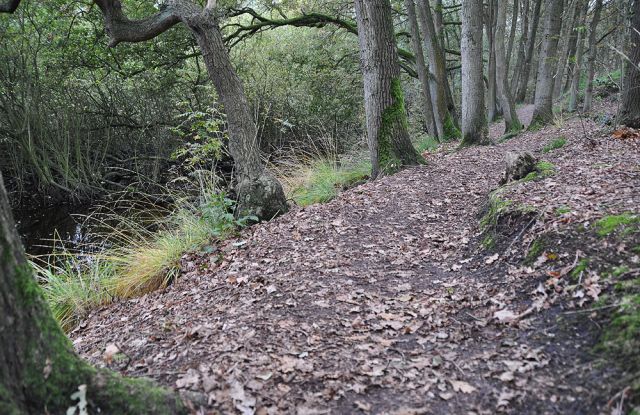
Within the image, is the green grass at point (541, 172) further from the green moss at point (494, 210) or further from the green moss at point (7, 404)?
the green moss at point (7, 404)

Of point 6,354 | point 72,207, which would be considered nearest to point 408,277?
point 6,354

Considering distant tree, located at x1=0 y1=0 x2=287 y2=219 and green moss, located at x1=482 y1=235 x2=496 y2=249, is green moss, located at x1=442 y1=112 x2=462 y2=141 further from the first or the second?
green moss, located at x1=482 y1=235 x2=496 y2=249

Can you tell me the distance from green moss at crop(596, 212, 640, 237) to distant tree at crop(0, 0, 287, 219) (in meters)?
4.26

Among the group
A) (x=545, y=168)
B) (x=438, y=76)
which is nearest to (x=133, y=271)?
(x=545, y=168)

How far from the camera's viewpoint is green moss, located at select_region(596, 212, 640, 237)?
3.11 metres

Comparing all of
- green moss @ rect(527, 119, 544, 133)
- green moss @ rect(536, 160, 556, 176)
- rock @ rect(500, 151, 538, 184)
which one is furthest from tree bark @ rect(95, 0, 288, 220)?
green moss @ rect(527, 119, 544, 133)

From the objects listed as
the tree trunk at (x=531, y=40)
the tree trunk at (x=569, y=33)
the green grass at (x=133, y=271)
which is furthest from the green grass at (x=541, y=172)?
the tree trunk at (x=531, y=40)

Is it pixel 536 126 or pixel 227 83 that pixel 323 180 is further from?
pixel 536 126

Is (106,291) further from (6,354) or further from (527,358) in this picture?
(527,358)

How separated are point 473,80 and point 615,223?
7.49 m

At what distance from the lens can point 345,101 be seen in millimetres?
14688

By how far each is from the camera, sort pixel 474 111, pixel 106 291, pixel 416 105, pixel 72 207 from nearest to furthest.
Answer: pixel 106 291, pixel 474 111, pixel 72 207, pixel 416 105

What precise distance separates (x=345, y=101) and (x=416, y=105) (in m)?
5.19

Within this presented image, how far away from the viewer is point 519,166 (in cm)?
543
